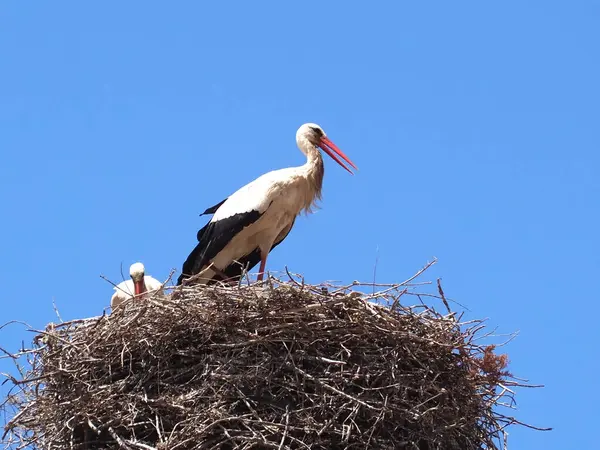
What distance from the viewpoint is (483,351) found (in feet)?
24.5

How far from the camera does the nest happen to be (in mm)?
6824

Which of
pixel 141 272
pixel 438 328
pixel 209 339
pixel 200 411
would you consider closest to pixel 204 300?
pixel 209 339

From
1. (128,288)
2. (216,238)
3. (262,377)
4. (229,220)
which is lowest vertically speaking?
(262,377)

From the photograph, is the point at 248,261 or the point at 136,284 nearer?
the point at 136,284

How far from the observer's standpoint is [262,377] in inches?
271

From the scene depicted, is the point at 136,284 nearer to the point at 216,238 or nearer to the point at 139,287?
the point at 139,287

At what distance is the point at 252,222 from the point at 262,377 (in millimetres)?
2530

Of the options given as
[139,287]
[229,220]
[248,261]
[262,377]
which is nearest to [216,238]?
[229,220]

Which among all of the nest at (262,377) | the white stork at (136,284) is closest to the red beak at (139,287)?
the white stork at (136,284)

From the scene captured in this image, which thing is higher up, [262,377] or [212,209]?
[212,209]

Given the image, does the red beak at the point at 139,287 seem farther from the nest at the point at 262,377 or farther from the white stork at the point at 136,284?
the nest at the point at 262,377

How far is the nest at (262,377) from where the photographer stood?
682 cm

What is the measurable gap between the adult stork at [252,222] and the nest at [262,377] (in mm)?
1886

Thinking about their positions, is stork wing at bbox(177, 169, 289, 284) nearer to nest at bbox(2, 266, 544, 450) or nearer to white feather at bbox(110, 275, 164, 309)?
white feather at bbox(110, 275, 164, 309)
